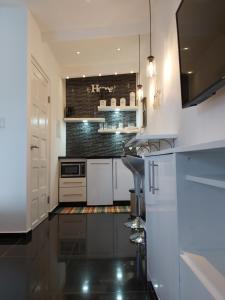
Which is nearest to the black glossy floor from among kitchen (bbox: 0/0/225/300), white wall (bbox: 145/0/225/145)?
kitchen (bbox: 0/0/225/300)

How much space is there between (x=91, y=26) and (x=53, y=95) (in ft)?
4.94

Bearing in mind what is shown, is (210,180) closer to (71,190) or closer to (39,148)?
(39,148)

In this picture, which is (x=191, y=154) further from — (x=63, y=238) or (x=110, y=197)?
(x=110, y=197)

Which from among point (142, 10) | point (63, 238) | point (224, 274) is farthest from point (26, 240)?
point (142, 10)

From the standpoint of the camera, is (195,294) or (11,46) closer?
(195,294)

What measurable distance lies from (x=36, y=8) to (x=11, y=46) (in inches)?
23.9

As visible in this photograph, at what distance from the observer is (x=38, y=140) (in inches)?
155

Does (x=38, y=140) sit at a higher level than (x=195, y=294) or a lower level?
higher

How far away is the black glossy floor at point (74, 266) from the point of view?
184 cm

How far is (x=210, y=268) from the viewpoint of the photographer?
982mm

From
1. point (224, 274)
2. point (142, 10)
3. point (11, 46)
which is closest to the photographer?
point (224, 274)

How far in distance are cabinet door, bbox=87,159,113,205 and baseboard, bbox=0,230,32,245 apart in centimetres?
226

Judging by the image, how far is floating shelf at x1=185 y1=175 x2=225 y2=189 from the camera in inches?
33.9

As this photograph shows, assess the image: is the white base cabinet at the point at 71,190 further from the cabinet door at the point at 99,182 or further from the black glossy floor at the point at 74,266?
the black glossy floor at the point at 74,266
